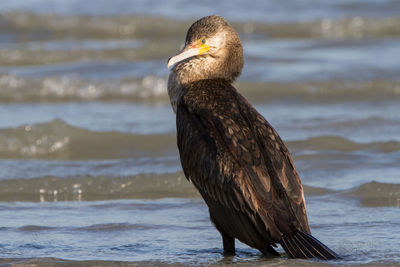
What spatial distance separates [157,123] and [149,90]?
2.03 meters

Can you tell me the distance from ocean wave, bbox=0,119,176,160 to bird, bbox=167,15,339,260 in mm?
2905

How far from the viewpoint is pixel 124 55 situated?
45.5 feet

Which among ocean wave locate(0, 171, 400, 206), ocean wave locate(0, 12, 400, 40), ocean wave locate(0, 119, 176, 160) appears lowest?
ocean wave locate(0, 171, 400, 206)

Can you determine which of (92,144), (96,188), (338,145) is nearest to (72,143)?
(92,144)

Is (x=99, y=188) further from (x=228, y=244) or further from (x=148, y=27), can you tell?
(x=148, y=27)

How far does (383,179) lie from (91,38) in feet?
33.0

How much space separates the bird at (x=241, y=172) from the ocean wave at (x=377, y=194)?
1570 mm

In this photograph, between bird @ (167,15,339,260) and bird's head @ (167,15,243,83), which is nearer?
bird @ (167,15,339,260)

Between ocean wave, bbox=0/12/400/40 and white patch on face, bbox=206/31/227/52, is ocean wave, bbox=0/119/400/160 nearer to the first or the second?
white patch on face, bbox=206/31/227/52

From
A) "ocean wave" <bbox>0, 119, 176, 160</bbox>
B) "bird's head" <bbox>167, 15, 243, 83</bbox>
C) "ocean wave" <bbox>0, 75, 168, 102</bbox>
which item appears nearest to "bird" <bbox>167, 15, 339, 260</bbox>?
"bird's head" <bbox>167, 15, 243, 83</bbox>

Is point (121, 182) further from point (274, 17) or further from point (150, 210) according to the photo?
point (274, 17)

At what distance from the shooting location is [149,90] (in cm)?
1155

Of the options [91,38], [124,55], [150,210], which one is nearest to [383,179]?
[150,210]

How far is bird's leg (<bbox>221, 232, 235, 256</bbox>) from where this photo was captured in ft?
17.1
